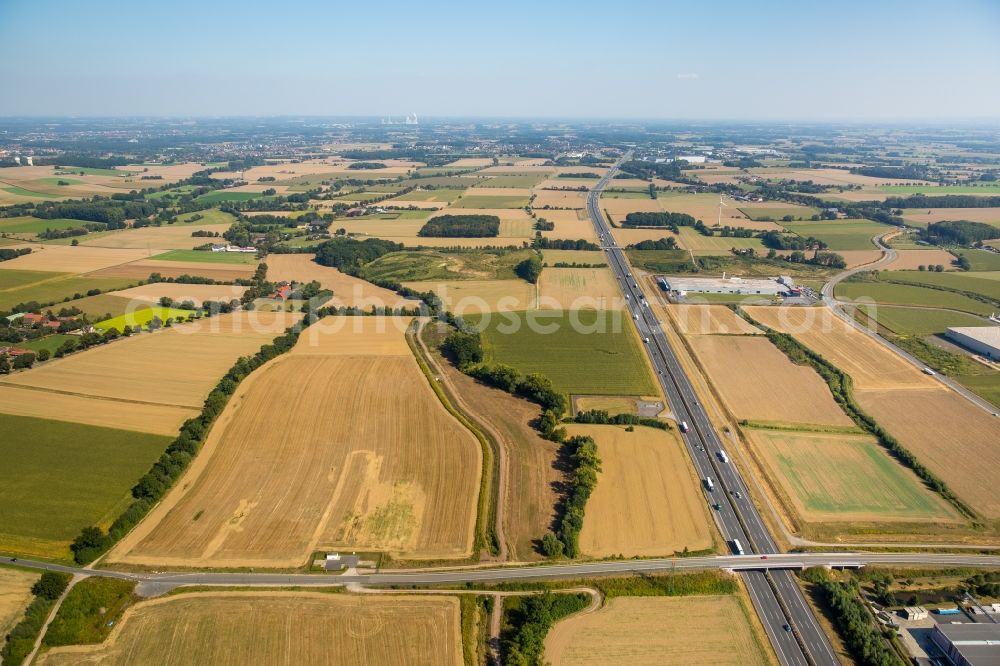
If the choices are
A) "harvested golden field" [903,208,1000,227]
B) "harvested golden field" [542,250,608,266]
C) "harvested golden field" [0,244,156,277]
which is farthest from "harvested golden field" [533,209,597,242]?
"harvested golden field" [0,244,156,277]

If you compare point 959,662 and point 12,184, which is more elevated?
point 12,184

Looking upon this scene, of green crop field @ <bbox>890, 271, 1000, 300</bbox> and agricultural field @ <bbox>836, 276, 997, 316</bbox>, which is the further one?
green crop field @ <bbox>890, 271, 1000, 300</bbox>

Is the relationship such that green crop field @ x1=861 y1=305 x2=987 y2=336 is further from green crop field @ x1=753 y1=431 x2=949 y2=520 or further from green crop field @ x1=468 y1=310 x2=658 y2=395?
green crop field @ x1=468 y1=310 x2=658 y2=395

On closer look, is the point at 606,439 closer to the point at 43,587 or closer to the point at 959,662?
the point at 959,662

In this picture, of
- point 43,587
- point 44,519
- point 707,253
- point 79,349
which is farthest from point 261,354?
point 707,253

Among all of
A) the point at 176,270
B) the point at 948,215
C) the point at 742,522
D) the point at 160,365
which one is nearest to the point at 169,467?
the point at 160,365

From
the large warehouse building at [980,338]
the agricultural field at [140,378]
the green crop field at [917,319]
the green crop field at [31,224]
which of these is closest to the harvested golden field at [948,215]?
the green crop field at [917,319]

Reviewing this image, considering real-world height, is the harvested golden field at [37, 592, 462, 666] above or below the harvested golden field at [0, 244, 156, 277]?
below
